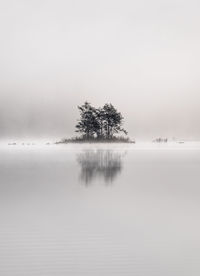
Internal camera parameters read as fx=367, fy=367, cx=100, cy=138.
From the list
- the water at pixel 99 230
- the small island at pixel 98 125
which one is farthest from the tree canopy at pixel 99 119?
the water at pixel 99 230

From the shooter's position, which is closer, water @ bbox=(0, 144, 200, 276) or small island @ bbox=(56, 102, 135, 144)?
water @ bbox=(0, 144, 200, 276)

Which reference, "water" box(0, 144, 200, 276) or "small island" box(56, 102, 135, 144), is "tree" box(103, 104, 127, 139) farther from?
"water" box(0, 144, 200, 276)

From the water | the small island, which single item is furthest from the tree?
the water

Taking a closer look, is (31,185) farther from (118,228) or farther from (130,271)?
(130,271)

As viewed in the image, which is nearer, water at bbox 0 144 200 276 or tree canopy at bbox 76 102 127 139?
water at bbox 0 144 200 276

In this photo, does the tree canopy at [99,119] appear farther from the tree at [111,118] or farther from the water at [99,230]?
the water at [99,230]

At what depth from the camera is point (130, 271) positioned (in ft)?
5.13

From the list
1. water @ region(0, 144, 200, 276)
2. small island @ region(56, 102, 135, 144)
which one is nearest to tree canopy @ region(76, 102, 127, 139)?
small island @ region(56, 102, 135, 144)

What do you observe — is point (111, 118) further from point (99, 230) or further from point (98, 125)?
point (99, 230)

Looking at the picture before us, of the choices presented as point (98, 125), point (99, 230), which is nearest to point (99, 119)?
point (98, 125)

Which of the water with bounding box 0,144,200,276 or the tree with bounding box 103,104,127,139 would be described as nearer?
the water with bounding box 0,144,200,276

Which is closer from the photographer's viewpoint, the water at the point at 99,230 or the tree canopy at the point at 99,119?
the water at the point at 99,230

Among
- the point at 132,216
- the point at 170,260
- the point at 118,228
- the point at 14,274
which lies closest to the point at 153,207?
the point at 132,216

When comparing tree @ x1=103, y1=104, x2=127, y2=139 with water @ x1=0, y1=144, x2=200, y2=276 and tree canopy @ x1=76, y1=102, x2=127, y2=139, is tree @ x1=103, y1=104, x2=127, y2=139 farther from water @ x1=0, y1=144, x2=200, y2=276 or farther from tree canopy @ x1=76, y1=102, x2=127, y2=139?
water @ x1=0, y1=144, x2=200, y2=276
